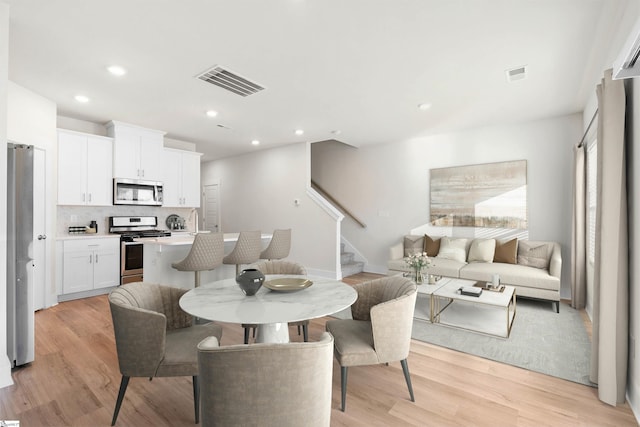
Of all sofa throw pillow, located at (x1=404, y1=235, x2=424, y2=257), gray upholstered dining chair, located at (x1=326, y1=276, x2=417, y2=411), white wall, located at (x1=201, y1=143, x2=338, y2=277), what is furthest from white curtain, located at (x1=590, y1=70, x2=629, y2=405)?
white wall, located at (x1=201, y1=143, x2=338, y2=277)

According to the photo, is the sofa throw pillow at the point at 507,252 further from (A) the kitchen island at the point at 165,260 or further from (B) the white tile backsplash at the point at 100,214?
(B) the white tile backsplash at the point at 100,214

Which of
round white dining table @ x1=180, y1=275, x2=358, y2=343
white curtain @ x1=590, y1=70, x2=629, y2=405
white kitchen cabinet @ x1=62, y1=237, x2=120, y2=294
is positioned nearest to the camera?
round white dining table @ x1=180, y1=275, x2=358, y2=343

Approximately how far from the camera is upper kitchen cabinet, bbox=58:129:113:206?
14.4 feet

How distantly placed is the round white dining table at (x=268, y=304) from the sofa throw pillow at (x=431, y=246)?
11.5 feet

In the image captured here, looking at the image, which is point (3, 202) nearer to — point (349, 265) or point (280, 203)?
point (280, 203)

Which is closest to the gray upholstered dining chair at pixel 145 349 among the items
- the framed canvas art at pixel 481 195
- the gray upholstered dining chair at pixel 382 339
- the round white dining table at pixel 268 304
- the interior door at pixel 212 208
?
the round white dining table at pixel 268 304

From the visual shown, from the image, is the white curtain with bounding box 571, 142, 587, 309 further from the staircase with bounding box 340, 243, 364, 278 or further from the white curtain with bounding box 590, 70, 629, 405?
the staircase with bounding box 340, 243, 364, 278

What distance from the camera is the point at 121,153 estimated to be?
16.2 ft

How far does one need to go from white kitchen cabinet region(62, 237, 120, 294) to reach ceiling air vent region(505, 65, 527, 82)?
221 inches

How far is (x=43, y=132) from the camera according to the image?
3.86 meters

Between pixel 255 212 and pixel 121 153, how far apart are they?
2.82 m

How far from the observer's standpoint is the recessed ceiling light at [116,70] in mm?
3006

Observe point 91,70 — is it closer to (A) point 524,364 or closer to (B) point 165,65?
(B) point 165,65

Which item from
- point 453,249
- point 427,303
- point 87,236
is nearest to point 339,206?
point 453,249
